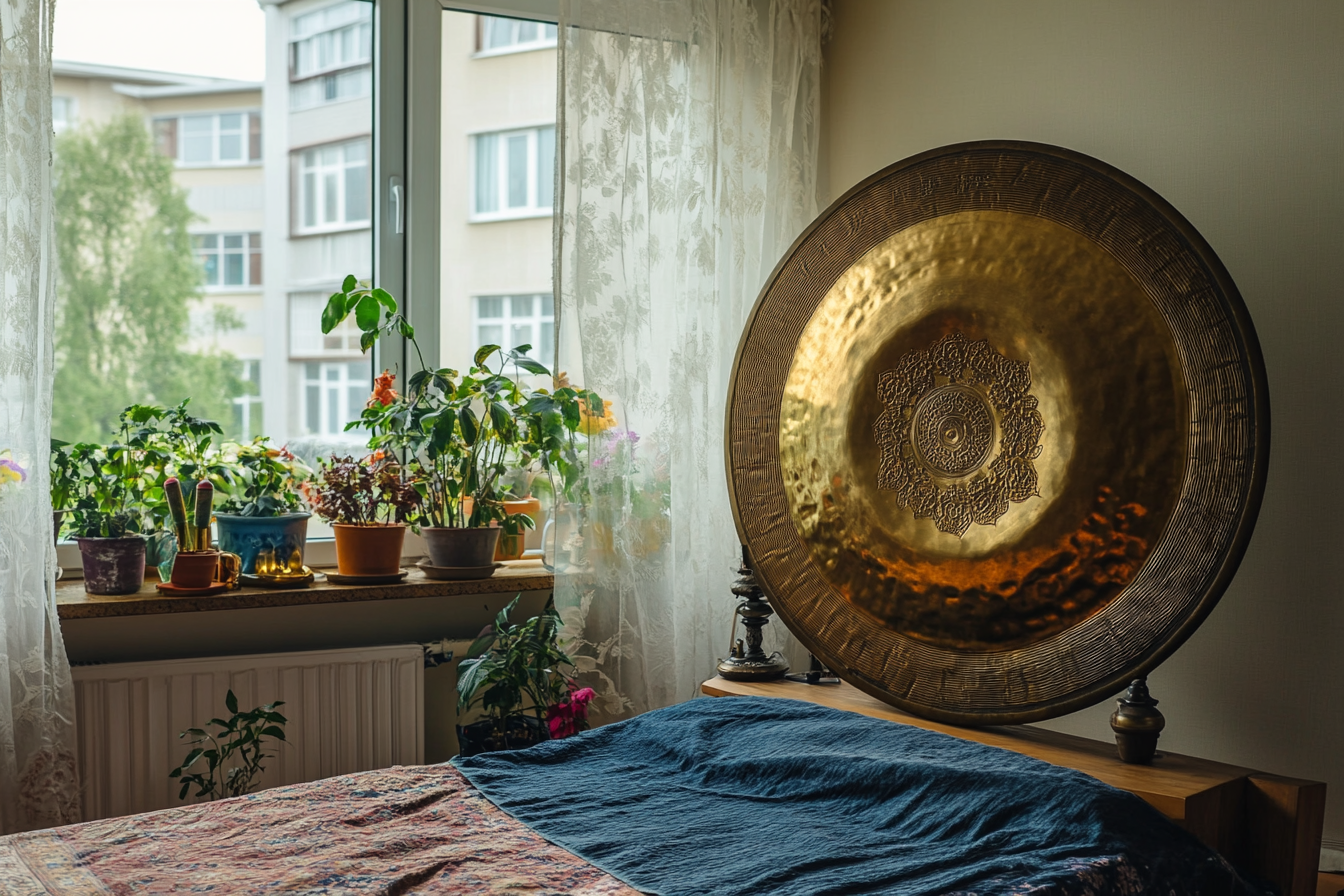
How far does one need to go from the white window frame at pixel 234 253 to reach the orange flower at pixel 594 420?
824 millimetres

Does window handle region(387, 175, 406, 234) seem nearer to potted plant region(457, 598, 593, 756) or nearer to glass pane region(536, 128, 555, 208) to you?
glass pane region(536, 128, 555, 208)

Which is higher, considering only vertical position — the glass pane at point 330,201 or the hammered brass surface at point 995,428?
the glass pane at point 330,201

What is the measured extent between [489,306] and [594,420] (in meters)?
0.52

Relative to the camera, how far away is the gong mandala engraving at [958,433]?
1848mm

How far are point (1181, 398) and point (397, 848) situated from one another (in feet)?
4.07

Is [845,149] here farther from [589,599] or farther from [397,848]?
[397,848]

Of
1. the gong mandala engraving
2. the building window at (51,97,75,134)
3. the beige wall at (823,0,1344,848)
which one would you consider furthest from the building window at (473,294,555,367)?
the beige wall at (823,0,1344,848)

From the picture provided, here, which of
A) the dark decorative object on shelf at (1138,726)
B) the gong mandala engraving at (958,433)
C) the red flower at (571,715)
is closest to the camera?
the dark decorative object on shelf at (1138,726)

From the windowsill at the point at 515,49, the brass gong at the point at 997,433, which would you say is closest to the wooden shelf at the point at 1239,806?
the brass gong at the point at 997,433

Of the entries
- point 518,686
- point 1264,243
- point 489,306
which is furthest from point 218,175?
point 1264,243

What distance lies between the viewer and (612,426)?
251 centimetres

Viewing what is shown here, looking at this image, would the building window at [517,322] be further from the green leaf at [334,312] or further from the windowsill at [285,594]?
the windowsill at [285,594]

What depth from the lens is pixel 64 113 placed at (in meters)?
2.44

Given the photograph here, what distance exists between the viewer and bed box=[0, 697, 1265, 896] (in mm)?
1304
